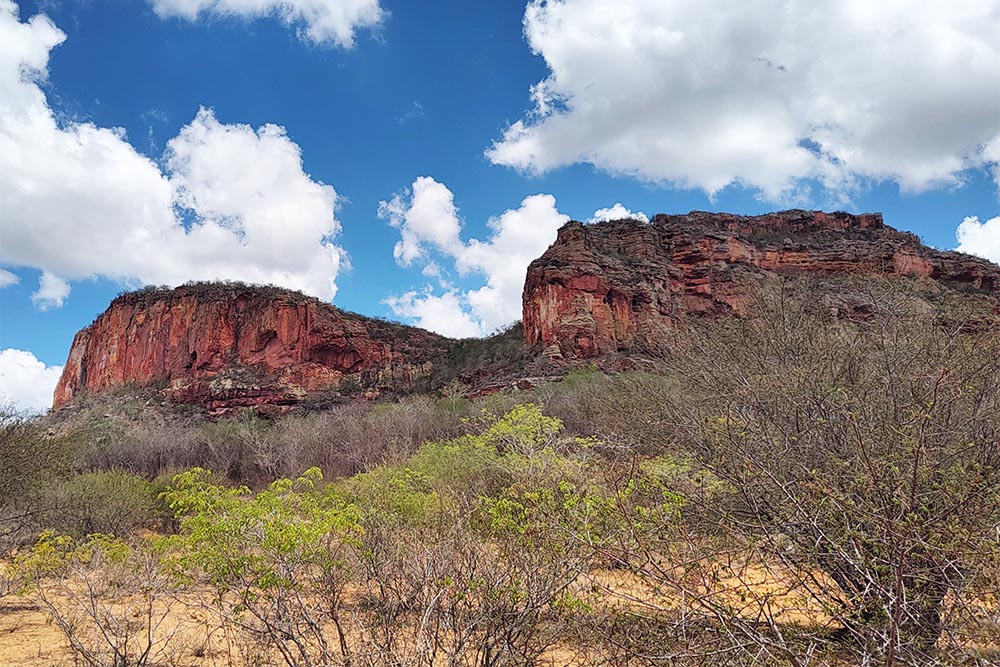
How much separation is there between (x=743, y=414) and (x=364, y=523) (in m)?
4.07

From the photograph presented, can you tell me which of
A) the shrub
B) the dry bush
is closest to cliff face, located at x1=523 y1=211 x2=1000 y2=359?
the shrub

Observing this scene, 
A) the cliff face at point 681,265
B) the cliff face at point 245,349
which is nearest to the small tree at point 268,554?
the cliff face at point 681,265

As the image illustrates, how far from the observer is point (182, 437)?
89.1ft

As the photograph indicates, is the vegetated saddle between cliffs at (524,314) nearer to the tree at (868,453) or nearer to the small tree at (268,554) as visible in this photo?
the tree at (868,453)

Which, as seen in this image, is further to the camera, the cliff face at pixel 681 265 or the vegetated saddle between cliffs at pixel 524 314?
the vegetated saddle between cliffs at pixel 524 314

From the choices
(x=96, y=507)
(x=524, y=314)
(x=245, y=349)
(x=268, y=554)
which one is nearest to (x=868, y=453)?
(x=268, y=554)

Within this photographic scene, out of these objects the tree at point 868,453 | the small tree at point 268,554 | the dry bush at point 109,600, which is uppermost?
the tree at point 868,453

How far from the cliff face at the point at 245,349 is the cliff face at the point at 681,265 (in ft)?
52.9

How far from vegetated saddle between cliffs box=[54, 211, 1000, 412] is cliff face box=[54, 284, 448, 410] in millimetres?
112

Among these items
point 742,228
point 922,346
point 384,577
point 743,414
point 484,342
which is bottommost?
point 384,577

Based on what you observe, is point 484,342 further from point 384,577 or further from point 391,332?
point 384,577

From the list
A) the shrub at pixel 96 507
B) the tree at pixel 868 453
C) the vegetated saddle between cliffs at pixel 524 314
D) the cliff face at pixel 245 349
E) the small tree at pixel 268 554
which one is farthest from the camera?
the cliff face at pixel 245 349

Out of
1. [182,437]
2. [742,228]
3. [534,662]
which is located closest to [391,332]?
[182,437]

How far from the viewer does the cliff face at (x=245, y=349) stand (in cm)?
4416
